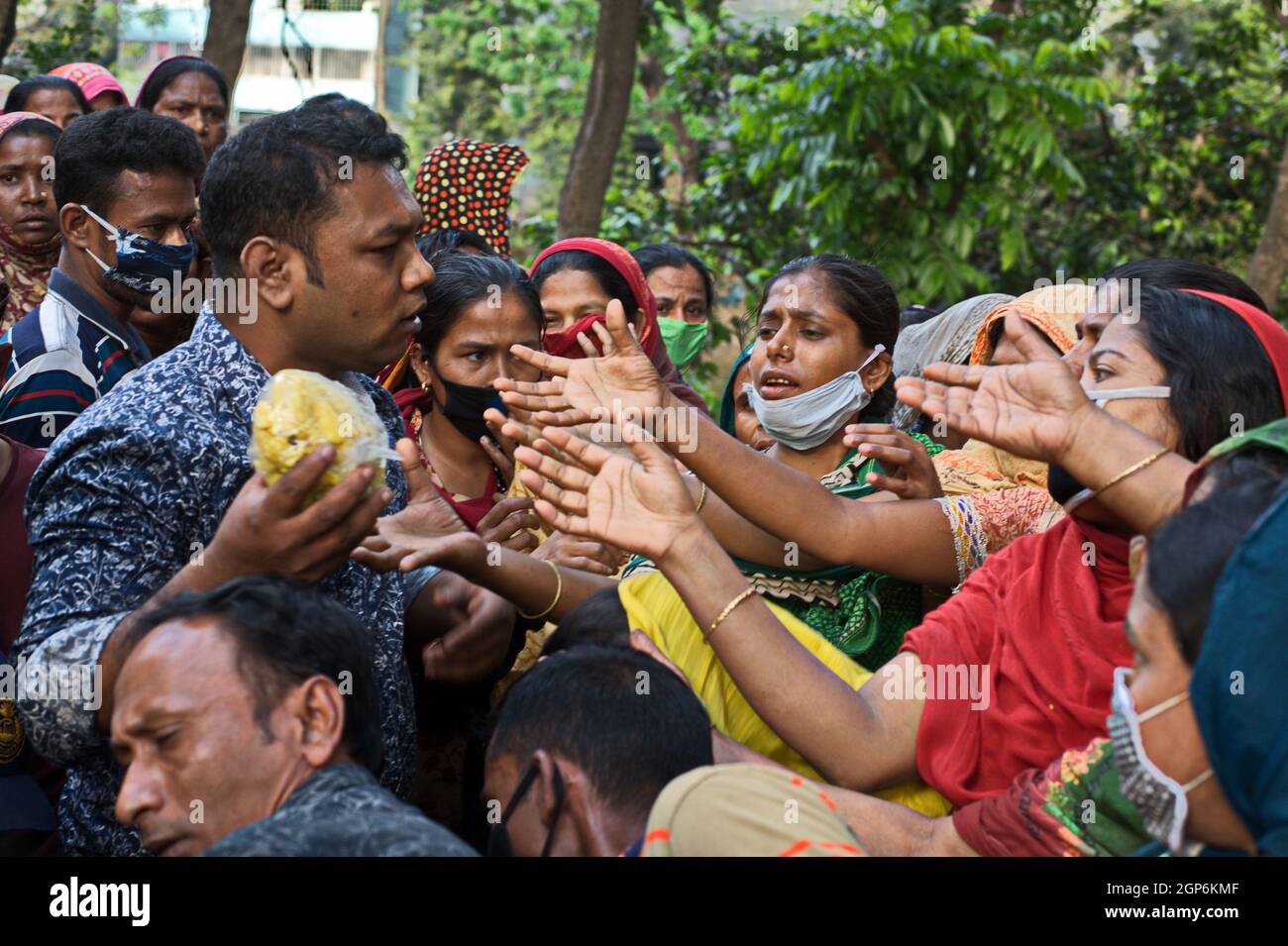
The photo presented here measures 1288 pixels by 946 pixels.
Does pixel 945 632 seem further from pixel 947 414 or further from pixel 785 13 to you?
pixel 785 13

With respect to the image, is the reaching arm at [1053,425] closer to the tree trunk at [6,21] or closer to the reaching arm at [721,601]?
the reaching arm at [721,601]

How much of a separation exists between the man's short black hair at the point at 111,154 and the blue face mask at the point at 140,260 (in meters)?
0.08

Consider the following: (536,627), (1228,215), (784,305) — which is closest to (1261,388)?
(784,305)

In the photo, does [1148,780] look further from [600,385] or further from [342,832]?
[600,385]

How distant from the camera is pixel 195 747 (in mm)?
2395

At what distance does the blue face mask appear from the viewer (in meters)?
4.34

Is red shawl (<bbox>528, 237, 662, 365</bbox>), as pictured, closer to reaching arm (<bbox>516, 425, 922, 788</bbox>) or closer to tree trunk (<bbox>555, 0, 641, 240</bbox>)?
reaching arm (<bbox>516, 425, 922, 788</bbox>)

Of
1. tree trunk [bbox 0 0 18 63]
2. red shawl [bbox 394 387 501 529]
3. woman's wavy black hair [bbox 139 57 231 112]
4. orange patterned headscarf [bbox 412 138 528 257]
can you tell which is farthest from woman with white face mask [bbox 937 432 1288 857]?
tree trunk [bbox 0 0 18 63]

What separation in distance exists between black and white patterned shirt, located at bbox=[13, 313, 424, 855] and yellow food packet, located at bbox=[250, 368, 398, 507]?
11 centimetres

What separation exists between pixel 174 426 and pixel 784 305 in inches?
82.3

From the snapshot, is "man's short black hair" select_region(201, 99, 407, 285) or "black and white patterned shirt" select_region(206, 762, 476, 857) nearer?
"black and white patterned shirt" select_region(206, 762, 476, 857)

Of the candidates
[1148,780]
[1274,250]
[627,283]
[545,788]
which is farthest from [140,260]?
[1274,250]

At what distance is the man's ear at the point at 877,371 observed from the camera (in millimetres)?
4250

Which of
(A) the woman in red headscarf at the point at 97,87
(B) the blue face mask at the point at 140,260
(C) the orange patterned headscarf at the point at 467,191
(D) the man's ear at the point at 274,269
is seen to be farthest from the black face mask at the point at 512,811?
(A) the woman in red headscarf at the point at 97,87
